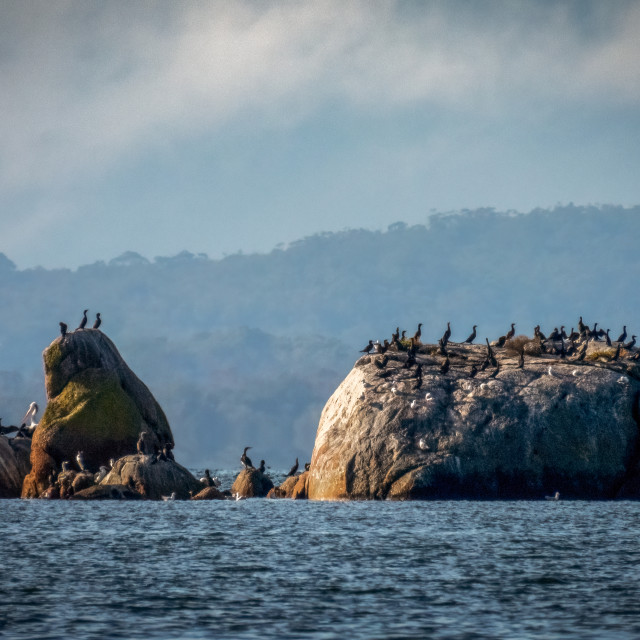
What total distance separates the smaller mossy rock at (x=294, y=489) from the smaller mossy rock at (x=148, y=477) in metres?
6.51

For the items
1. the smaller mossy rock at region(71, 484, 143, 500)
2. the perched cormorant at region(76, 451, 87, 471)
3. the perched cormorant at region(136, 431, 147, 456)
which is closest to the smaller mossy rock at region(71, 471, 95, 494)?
the smaller mossy rock at region(71, 484, 143, 500)

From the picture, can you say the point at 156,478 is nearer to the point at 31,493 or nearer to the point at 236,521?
the point at 31,493

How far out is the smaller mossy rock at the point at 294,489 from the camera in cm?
6575

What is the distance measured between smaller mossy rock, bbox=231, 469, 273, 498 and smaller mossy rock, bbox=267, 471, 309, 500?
6.26 ft

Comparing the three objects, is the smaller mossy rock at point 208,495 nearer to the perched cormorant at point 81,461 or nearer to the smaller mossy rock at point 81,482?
the smaller mossy rock at point 81,482

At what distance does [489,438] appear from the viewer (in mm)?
58562

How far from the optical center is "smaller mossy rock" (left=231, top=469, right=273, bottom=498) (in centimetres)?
7177

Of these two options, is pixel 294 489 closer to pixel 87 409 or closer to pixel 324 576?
pixel 87 409

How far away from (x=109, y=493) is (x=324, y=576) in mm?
37940

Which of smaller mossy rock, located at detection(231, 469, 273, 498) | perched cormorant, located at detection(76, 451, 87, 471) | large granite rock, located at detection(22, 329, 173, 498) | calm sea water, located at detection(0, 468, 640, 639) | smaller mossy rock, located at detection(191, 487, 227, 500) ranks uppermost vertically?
large granite rock, located at detection(22, 329, 173, 498)

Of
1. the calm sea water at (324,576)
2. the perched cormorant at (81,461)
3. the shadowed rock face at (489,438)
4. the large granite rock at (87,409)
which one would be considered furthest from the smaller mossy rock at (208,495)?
the calm sea water at (324,576)

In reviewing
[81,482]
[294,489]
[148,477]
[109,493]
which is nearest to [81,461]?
[81,482]

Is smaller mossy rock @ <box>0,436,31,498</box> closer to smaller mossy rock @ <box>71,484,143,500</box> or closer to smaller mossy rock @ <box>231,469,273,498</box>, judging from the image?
smaller mossy rock @ <box>71,484,143,500</box>

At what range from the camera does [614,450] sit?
59.4m
